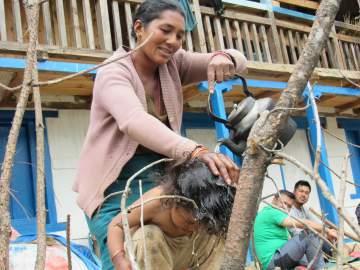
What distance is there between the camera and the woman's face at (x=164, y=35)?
2.27 meters

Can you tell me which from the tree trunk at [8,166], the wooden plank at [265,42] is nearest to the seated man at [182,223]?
the tree trunk at [8,166]

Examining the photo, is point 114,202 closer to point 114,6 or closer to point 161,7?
point 161,7

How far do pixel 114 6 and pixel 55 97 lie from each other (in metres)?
1.42

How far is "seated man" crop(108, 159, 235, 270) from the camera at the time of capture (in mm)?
1964

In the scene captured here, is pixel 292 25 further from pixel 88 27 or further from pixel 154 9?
pixel 154 9

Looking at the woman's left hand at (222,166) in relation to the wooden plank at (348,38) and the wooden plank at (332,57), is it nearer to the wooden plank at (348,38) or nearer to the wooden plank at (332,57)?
the wooden plank at (332,57)

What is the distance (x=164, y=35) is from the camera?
2264mm

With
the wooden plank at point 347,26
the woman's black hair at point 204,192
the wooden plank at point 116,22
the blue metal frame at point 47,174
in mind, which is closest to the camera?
the woman's black hair at point 204,192

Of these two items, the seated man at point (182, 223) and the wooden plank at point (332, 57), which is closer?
the seated man at point (182, 223)

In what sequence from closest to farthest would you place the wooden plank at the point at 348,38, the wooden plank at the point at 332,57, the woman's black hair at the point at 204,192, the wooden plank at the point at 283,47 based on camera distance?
the woman's black hair at the point at 204,192
the wooden plank at the point at 283,47
the wooden plank at the point at 332,57
the wooden plank at the point at 348,38

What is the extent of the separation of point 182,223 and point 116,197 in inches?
12.2

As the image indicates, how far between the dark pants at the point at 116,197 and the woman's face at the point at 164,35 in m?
0.43

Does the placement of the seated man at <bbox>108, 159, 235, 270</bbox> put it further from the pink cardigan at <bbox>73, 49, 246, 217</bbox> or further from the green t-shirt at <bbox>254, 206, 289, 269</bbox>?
the green t-shirt at <bbox>254, 206, 289, 269</bbox>

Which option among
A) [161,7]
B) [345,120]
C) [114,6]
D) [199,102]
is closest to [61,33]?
[114,6]
